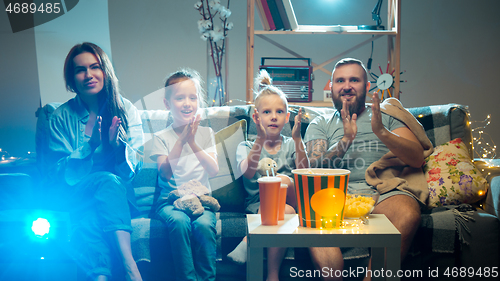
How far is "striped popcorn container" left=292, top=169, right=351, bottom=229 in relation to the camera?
2.99 ft

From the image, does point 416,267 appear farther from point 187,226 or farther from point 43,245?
point 43,245

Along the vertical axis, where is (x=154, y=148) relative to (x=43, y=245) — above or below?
above

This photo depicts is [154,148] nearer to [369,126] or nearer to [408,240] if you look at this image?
[369,126]

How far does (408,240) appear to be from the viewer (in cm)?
132

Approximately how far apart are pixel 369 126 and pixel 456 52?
159 centimetres

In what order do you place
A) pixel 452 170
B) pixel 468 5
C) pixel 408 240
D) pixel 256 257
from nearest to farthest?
1. pixel 256 257
2. pixel 408 240
3. pixel 452 170
4. pixel 468 5

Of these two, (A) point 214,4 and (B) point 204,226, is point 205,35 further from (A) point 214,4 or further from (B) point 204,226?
(B) point 204,226

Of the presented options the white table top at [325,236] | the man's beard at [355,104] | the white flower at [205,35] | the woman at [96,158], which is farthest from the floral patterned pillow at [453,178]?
the white flower at [205,35]

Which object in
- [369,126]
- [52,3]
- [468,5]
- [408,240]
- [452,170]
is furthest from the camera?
[468,5]

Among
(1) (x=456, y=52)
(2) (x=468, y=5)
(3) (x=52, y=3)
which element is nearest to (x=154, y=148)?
(3) (x=52, y=3)

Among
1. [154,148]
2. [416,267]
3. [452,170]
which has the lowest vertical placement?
[416,267]

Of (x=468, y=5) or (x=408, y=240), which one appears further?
(x=468, y=5)

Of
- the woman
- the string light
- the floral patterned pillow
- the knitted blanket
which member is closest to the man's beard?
the knitted blanket

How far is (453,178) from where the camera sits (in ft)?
4.97
